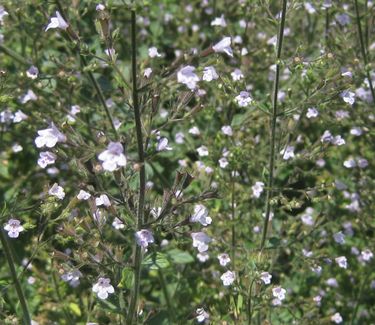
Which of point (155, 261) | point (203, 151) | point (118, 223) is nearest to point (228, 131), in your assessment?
point (203, 151)

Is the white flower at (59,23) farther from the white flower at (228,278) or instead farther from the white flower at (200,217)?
the white flower at (228,278)

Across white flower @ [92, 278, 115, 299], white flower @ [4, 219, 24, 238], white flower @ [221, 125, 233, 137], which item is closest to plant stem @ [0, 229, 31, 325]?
white flower @ [4, 219, 24, 238]

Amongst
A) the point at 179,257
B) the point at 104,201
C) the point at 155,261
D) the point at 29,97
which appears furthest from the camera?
the point at 29,97

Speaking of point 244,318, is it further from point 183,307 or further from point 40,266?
point 40,266

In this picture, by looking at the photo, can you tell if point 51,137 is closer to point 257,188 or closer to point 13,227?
point 13,227

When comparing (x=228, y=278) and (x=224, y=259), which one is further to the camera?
(x=224, y=259)
